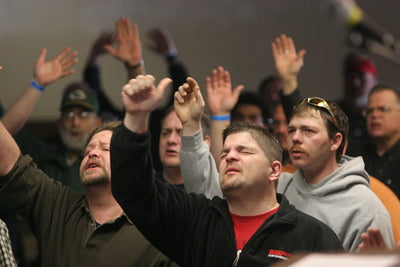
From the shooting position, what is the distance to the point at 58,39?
4.05 meters

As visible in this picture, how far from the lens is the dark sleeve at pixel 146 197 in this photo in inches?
72.5

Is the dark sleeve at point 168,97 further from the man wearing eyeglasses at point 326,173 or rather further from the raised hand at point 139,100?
the raised hand at point 139,100

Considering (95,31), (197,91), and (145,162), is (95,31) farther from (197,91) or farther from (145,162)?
(145,162)

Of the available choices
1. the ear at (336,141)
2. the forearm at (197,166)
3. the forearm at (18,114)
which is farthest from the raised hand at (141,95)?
the forearm at (18,114)

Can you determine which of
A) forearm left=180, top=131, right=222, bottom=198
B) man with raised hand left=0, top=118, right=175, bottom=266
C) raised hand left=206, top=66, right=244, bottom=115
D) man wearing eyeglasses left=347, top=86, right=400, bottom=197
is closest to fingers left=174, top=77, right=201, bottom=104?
forearm left=180, top=131, right=222, bottom=198

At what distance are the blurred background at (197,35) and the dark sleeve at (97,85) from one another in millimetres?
51

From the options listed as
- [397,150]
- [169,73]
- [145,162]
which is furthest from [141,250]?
[169,73]

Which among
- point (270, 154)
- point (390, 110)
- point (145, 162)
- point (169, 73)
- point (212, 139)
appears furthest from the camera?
point (169, 73)

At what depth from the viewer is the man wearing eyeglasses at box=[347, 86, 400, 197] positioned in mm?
2891

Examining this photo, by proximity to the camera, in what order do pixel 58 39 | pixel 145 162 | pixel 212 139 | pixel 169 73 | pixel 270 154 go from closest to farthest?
pixel 145 162
pixel 270 154
pixel 212 139
pixel 169 73
pixel 58 39

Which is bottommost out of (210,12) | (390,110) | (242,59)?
(390,110)

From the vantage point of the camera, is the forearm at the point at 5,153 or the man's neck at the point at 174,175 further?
the man's neck at the point at 174,175

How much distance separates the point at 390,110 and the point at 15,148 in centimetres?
172

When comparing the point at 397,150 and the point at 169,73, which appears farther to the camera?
the point at 169,73
